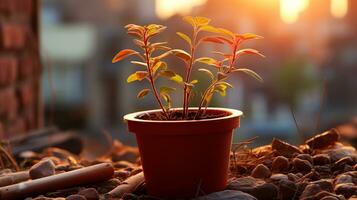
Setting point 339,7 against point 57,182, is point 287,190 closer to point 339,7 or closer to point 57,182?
point 57,182

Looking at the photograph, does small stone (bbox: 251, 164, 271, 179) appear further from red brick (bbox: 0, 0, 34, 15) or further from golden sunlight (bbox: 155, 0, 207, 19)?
golden sunlight (bbox: 155, 0, 207, 19)

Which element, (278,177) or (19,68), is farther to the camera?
(19,68)

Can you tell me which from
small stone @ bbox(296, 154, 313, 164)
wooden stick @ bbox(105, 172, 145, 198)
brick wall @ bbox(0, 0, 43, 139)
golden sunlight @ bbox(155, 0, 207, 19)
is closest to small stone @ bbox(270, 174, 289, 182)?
small stone @ bbox(296, 154, 313, 164)

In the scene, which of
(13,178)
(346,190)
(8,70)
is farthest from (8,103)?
(346,190)

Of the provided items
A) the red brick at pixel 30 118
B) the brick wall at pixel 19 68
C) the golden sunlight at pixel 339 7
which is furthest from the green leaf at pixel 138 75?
the golden sunlight at pixel 339 7

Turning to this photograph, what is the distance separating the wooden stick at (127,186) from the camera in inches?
40.5

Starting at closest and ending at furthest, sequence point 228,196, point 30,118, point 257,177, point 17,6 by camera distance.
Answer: point 228,196
point 257,177
point 17,6
point 30,118

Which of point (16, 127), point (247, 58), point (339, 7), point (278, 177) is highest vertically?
point (278, 177)

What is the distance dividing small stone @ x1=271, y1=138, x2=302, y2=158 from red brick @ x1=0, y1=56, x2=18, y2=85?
0.91 metres

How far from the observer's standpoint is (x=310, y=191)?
97 centimetres

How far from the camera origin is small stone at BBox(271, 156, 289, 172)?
1.13 meters

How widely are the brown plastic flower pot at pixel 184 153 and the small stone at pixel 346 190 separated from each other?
7.7 inches

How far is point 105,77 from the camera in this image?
28859 millimetres

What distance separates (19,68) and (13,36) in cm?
16
